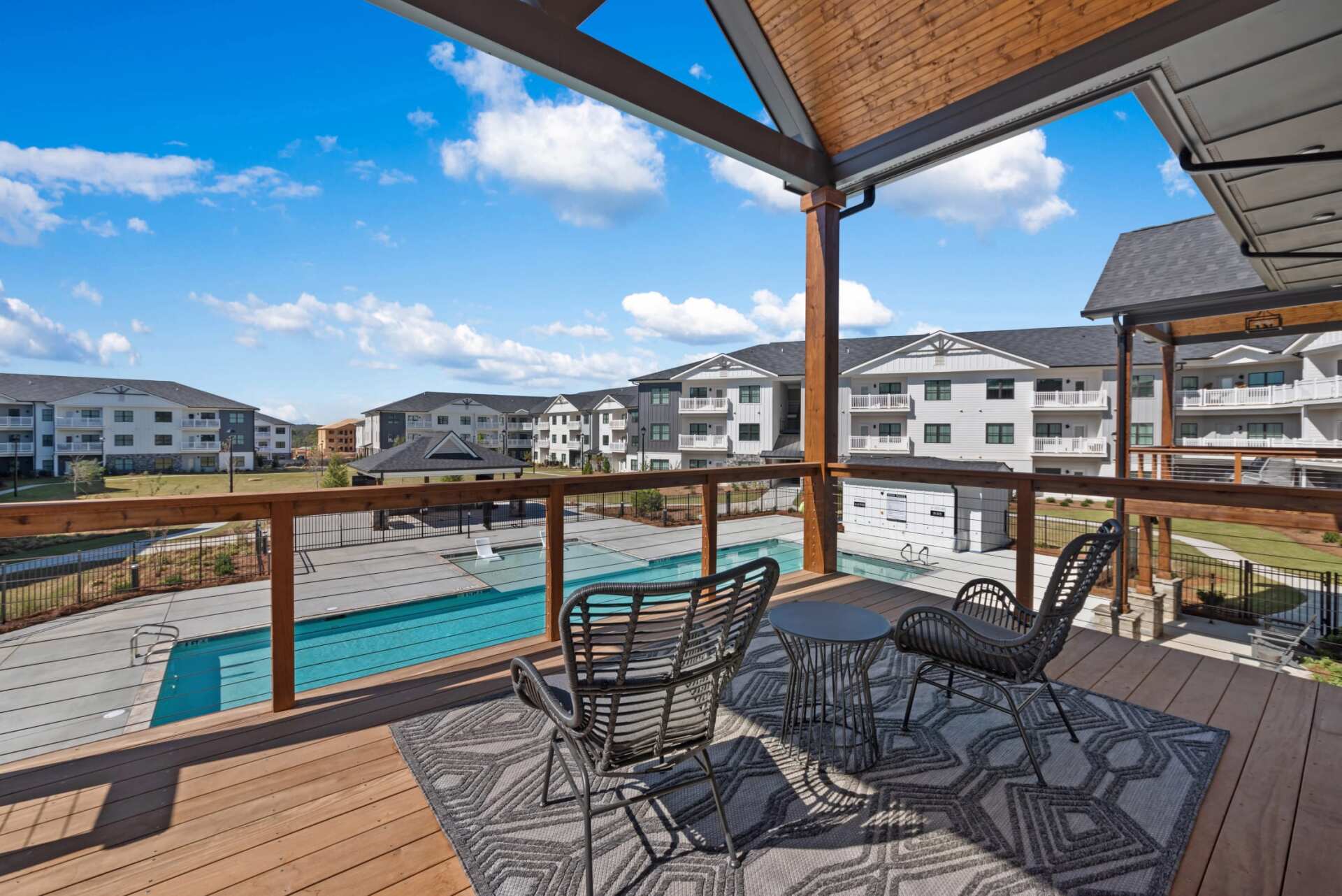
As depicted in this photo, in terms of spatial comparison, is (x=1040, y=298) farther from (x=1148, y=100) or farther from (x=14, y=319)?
(x=14, y=319)

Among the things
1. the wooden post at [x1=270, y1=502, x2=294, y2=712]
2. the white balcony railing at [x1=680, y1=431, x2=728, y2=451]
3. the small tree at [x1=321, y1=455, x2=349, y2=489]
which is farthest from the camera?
the white balcony railing at [x1=680, y1=431, x2=728, y2=451]

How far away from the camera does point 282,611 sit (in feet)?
8.66

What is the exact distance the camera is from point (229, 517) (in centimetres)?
251

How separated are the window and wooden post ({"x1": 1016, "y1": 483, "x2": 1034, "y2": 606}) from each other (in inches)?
1044

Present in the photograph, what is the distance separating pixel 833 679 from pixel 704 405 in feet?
79.9

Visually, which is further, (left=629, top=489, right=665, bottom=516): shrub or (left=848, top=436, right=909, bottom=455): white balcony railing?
(left=848, top=436, right=909, bottom=455): white balcony railing

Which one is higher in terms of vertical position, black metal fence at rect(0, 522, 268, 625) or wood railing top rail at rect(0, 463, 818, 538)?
wood railing top rail at rect(0, 463, 818, 538)

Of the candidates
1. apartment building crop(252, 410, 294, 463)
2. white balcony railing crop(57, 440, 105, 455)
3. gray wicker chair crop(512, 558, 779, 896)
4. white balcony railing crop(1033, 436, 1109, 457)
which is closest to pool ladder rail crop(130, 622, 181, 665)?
gray wicker chair crop(512, 558, 779, 896)

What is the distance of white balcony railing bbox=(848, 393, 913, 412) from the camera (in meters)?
23.4

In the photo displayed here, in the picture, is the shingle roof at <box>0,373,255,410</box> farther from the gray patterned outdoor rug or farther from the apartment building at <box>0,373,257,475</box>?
the gray patterned outdoor rug

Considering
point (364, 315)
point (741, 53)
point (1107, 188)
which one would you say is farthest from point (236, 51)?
point (364, 315)

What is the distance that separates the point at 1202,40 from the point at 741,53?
3.23 m

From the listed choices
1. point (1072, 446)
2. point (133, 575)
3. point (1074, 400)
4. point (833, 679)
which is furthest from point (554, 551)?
point (1072, 446)

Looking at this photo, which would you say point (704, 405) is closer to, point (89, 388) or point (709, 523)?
point (709, 523)
